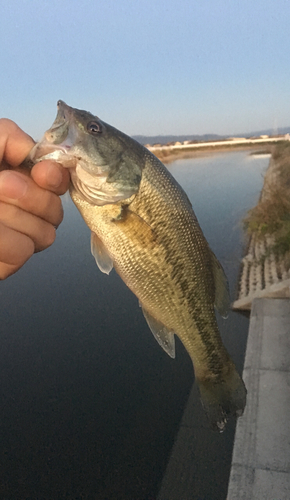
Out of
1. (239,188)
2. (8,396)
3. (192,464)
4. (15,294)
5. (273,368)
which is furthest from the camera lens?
(239,188)

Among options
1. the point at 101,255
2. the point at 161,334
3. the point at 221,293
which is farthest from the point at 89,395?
the point at 101,255

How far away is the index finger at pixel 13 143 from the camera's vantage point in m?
1.77

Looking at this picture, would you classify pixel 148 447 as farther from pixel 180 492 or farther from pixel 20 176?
pixel 20 176

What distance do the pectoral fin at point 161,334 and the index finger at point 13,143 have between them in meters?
1.24

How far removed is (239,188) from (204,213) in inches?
354

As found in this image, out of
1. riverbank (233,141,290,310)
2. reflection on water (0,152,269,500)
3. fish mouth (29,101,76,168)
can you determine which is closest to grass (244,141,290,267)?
riverbank (233,141,290,310)

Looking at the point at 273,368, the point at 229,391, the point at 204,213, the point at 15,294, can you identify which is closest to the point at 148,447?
the point at 273,368

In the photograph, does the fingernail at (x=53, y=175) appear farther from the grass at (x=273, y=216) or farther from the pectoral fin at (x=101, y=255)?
the grass at (x=273, y=216)

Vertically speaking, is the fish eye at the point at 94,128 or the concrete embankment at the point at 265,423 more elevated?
the fish eye at the point at 94,128

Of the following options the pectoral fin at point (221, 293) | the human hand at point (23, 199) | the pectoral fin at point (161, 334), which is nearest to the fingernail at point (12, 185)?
the human hand at point (23, 199)

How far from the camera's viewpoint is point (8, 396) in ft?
23.7

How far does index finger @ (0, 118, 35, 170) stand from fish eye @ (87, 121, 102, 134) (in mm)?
335

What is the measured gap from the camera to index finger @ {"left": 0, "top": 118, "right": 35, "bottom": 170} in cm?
177

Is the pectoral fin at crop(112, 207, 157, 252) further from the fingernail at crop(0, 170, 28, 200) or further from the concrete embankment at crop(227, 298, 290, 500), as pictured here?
the concrete embankment at crop(227, 298, 290, 500)
